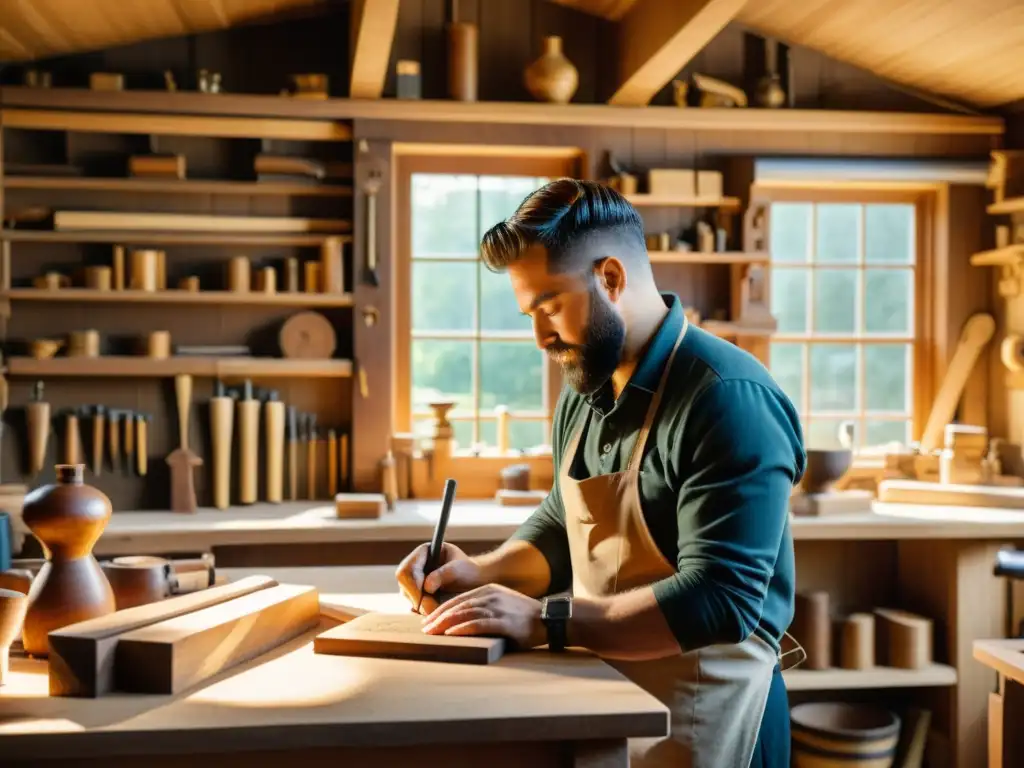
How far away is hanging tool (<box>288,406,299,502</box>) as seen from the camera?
4.61 meters

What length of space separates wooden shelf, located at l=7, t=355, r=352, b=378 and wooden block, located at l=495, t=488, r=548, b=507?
859 mm

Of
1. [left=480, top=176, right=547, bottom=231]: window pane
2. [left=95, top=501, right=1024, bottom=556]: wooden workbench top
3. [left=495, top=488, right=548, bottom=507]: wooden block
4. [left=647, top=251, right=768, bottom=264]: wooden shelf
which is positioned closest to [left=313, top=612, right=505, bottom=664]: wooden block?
[left=95, top=501, right=1024, bottom=556]: wooden workbench top

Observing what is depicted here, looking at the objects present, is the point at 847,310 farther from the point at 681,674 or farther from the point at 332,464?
the point at 681,674

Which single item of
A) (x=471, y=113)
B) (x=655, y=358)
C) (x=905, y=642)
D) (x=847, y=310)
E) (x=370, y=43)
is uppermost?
(x=370, y=43)

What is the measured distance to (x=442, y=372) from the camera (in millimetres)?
4922

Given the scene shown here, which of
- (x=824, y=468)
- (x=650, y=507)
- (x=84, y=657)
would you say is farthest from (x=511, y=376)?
(x=84, y=657)

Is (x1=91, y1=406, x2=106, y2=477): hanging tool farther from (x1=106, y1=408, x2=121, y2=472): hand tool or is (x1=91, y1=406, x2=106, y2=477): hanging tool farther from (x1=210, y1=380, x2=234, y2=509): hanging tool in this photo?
(x1=210, y1=380, x2=234, y2=509): hanging tool

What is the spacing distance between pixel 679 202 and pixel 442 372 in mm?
1315

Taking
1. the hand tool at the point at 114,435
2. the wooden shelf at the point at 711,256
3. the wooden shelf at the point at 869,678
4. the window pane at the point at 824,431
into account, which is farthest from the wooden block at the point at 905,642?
the hand tool at the point at 114,435

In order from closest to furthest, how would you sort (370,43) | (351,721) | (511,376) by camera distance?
(351,721) → (370,43) → (511,376)

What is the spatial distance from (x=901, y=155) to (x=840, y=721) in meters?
2.54

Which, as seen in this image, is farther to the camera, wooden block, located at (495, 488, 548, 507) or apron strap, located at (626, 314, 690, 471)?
wooden block, located at (495, 488, 548, 507)

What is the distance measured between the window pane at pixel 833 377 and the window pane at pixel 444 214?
67.7 inches

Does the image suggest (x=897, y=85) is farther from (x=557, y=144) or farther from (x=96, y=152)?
(x=96, y=152)
